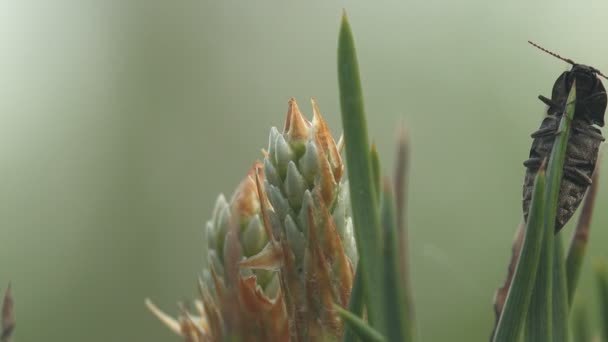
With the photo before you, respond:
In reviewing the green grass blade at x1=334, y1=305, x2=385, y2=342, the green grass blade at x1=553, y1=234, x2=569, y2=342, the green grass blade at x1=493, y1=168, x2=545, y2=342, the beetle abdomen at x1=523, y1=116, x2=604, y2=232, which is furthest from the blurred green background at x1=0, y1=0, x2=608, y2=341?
the green grass blade at x1=334, y1=305, x2=385, y2=342

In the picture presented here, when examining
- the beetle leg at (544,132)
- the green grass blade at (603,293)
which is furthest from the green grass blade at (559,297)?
the beetle leg at (544,132)

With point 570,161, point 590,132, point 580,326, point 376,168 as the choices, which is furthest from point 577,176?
point 376,168

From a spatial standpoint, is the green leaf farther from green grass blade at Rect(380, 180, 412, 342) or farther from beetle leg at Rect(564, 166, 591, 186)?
beetle leg at Rect(564, 166, 591, 186)

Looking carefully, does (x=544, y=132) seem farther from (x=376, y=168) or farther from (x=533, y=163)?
(x=376, y=168)

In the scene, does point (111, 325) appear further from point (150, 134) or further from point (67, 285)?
point (150, 134)

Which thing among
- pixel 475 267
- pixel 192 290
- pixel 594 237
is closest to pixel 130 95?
pixel 192 290

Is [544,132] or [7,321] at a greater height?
[544,132]

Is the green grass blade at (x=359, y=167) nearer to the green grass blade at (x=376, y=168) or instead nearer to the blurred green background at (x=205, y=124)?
the green grass blade at (x=376, y=168)
